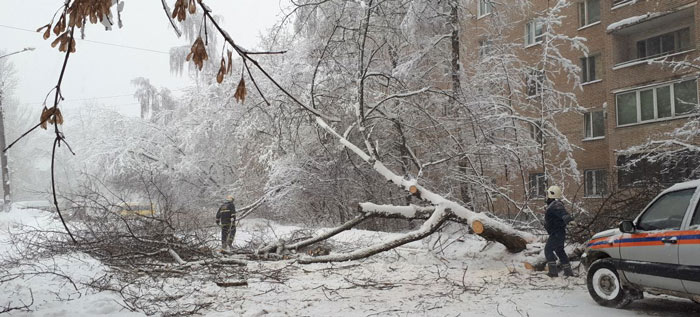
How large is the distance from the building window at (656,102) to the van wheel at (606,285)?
13887 mm

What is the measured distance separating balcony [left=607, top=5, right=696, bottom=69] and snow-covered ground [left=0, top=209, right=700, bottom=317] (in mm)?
13900

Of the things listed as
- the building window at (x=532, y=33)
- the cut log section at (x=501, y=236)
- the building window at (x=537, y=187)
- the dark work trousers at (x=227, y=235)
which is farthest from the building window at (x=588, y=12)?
the dark work trousers at (x=227, y=235)

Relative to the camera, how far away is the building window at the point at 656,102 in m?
19.0

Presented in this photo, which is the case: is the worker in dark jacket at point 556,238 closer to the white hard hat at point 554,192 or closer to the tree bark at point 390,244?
the white hard hat at point 554,192

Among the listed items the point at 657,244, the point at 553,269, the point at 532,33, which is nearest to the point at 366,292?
the point at 553,269

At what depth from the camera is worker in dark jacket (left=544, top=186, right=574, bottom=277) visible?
8.88 m

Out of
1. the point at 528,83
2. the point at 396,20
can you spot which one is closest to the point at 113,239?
the point at 396,20

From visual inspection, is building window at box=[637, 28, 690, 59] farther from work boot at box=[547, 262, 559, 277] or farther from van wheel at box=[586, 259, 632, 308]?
van wheel at box=[586, 259, 632, 308]

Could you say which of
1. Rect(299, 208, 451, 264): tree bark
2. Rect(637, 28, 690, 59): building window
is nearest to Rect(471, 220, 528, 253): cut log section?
Rect(299, 208, 451, 264): tree bark

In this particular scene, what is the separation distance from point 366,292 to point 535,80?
1073 cm

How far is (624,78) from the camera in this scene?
21047 mm

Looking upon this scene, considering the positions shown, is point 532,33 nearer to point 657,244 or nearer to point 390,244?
point 390,244

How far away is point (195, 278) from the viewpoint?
9.06 meters

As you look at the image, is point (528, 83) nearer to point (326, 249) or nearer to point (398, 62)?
point (398, 62)
